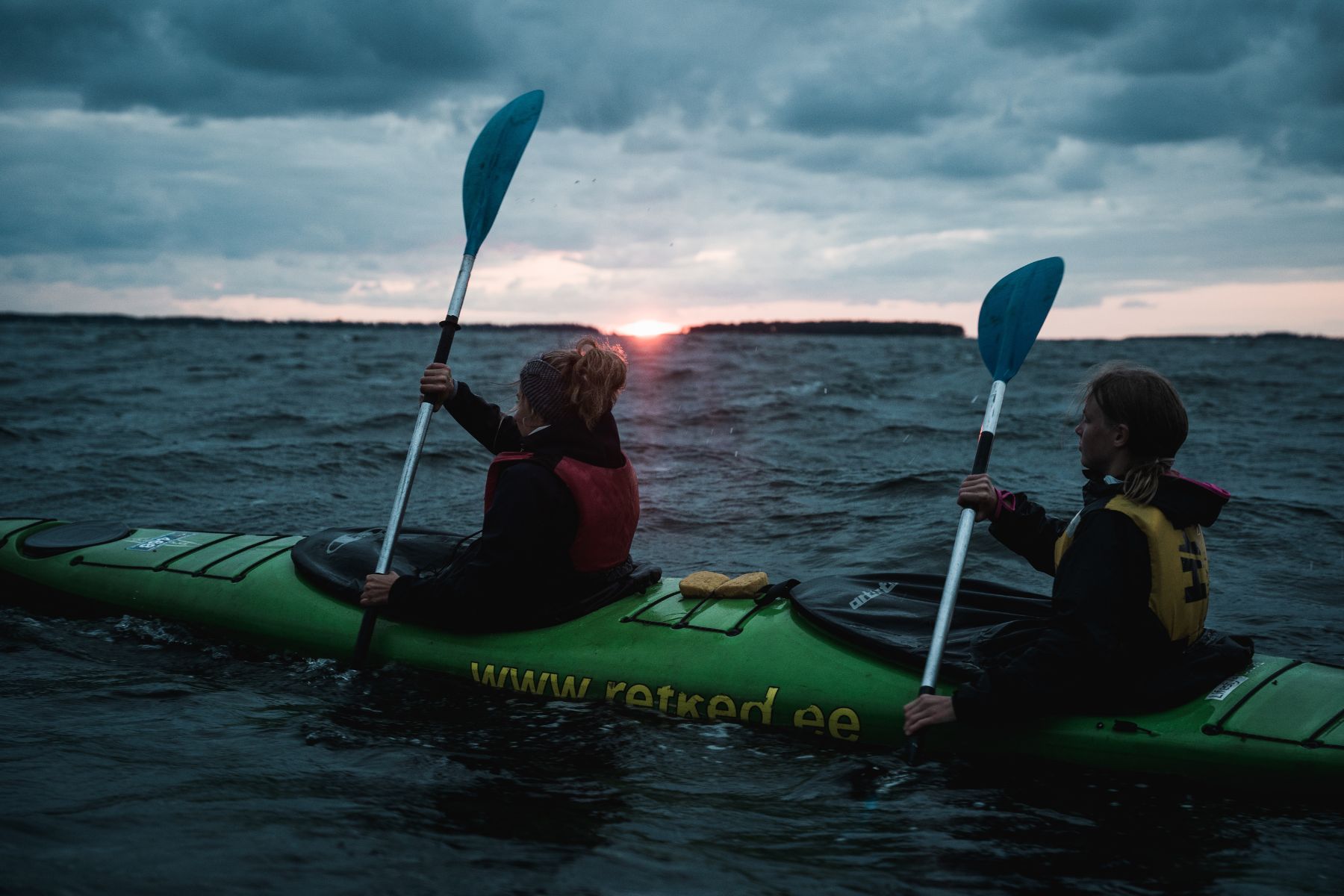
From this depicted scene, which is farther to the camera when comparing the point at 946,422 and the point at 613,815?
the point at 946,422

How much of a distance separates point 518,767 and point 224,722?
113 cm

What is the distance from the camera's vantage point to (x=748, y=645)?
3.69m

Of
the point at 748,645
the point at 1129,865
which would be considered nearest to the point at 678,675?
the point at 748,645

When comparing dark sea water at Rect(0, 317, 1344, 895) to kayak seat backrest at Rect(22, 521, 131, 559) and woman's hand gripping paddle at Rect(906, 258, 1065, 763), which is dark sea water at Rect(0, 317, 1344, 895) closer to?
kayak seat backrest at Rect(22, 521, 131, 559)

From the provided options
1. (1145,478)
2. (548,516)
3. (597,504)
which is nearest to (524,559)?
(548,516)

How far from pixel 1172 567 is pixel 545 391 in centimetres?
199

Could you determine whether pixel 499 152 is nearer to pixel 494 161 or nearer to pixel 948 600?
pixel 494 161

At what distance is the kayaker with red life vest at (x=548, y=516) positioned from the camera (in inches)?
140

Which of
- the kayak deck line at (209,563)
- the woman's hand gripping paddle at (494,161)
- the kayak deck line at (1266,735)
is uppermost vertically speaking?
the woman's hand gripping paddle at (494,161)

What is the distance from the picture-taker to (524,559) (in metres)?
3.63

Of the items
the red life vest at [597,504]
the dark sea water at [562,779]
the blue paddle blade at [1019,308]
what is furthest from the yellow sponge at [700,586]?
the blue paddle blade at [1019,308]

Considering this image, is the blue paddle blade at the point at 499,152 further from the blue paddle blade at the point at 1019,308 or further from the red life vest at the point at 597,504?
the blue paddle blade at the point at 1019,308

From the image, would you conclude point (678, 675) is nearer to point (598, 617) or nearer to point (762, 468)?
point (598, 617)

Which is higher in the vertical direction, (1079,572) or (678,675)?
(1079,572)
